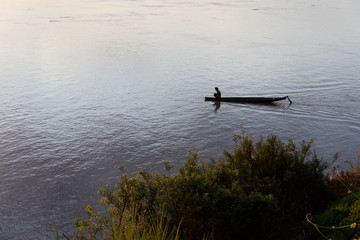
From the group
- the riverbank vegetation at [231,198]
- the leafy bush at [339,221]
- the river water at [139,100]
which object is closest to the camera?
the leafy bush at [339,221]

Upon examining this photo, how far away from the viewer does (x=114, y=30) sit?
74.4 metres

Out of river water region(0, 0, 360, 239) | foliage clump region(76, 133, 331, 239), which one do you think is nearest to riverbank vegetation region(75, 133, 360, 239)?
foliage clump region(76, 133, 331, 239)

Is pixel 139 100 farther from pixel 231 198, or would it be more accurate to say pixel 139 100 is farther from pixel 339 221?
pixel 339 221

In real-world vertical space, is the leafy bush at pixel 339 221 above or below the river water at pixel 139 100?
above

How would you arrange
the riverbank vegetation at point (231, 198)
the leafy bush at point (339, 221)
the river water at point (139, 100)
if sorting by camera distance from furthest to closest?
the river water at point (139, 100)
the riverbank vegetation at point (231, 198)
the leafy bush at point (339, 221)

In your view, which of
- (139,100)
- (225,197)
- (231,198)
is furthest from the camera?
(139,100)

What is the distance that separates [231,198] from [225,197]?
8.3 inches

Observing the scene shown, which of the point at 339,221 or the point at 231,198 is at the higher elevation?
the point at 231,198

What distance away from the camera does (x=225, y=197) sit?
33.0 ft

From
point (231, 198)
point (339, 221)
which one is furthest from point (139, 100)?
point (339, 221)

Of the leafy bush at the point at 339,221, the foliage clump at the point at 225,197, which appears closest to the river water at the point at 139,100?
the foliage clump at the point at 225,197

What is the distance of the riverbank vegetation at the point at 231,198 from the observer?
9844mm

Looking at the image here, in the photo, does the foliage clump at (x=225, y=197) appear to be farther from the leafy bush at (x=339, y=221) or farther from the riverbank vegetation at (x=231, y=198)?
the leafy bush at (x=339, y=221)

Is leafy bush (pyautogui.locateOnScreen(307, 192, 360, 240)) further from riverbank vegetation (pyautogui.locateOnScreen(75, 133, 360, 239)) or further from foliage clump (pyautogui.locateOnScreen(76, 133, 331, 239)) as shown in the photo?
foliage clump (pyautogui.locateOnScreen(76, 133, 331, 239))
